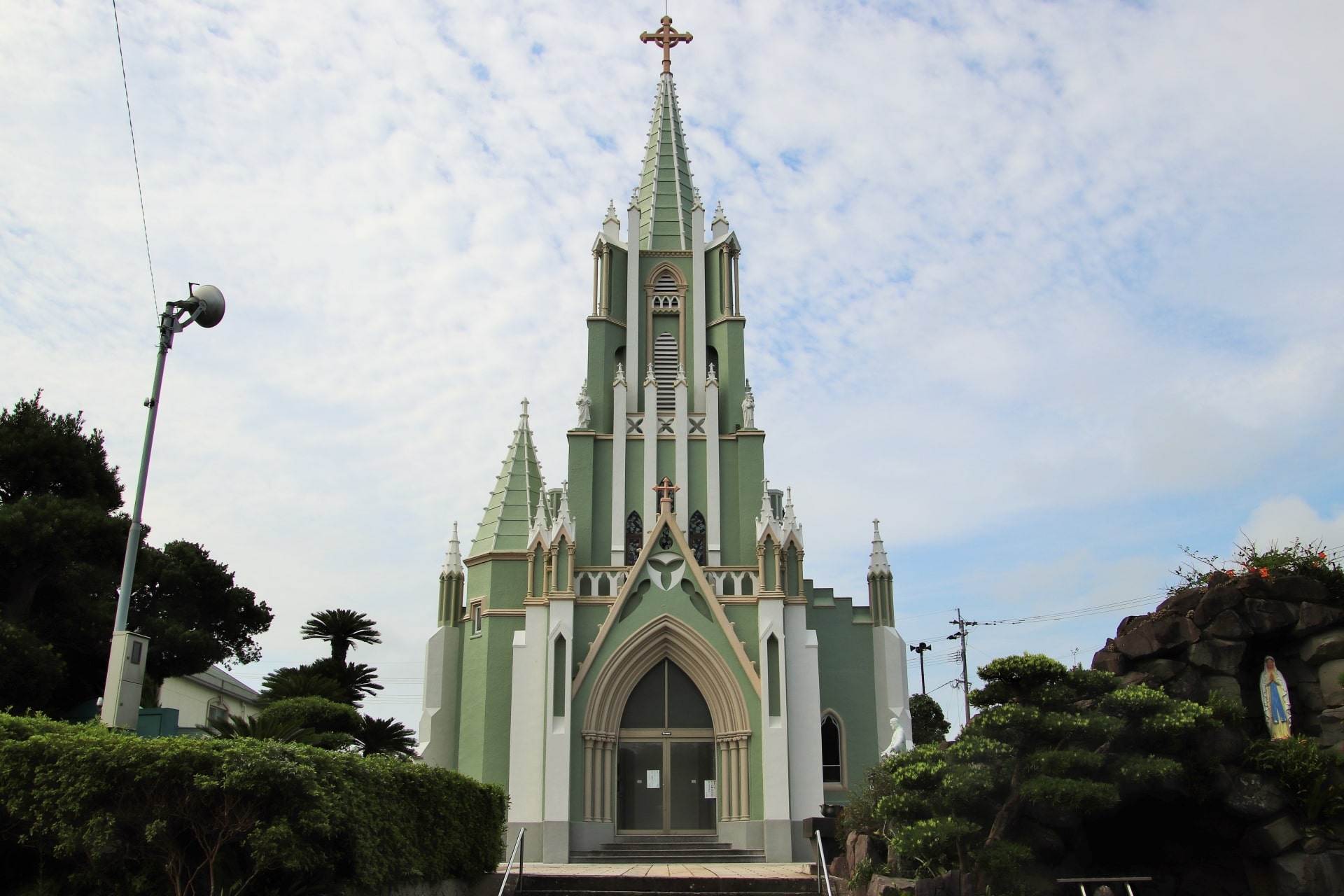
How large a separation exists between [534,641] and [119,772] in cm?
1601

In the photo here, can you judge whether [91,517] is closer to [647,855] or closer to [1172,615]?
[647,855]

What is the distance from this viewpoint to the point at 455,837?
17.1m

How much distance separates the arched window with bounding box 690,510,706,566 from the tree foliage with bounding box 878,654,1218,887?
13484 mm

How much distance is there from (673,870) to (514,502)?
1330 centimetres

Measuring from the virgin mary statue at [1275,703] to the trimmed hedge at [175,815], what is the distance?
13.5m

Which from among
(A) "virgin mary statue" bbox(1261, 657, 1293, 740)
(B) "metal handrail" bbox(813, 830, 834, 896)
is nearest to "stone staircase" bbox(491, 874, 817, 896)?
(B) "metal handrail" bbox(813, 830, 834, 896)

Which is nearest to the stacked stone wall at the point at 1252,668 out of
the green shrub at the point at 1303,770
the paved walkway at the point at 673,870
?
the green shrub at the point at 1303,770

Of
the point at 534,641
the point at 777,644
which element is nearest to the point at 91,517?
the point at 534,641

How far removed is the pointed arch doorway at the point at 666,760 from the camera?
27.3 metres

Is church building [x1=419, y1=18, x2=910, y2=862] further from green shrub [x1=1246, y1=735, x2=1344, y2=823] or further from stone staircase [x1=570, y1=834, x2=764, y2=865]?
green shrub [x1=1246, y1=735, x2=1344, y2=823]

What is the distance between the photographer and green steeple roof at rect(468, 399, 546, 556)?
1281 inches

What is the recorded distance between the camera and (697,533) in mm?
30953

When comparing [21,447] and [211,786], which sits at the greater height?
[21,447]

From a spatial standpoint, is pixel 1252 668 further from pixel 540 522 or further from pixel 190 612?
pixel 190 612
